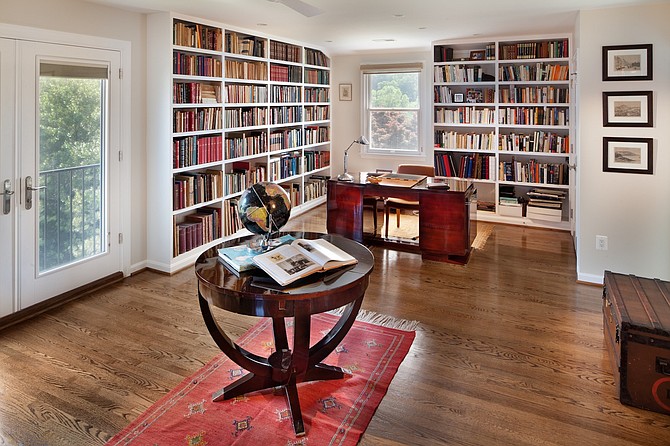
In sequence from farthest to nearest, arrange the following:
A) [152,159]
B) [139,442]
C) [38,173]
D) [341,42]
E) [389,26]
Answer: [341,42], [389,26], [152,159], [38,173], [139,442]

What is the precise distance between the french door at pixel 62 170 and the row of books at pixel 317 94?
3.25 meters

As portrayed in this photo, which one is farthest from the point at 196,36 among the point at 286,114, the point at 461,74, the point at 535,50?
the point at 535,50

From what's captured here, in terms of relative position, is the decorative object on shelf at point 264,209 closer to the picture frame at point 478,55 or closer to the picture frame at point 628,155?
the picture frame at point 628,155

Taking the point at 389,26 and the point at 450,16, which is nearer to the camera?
the point at 450,16

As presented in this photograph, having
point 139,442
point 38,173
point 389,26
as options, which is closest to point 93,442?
point 139,442

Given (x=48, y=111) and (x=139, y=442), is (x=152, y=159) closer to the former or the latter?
(x=48, y=111)

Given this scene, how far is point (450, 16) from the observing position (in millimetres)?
4453

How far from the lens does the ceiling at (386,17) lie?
3789mm

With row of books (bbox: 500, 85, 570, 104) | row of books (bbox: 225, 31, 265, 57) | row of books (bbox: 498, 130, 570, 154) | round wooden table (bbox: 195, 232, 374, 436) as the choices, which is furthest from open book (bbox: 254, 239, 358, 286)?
row of books (bbox: 500, 85, 570, 104)

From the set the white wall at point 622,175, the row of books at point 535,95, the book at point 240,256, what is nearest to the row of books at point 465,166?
the row of books at point 535,95

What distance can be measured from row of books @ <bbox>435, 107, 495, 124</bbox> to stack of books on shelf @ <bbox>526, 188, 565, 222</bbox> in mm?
1142

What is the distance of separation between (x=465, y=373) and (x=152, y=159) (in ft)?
10.7

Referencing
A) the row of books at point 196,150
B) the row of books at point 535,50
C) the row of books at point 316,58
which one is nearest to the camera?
the row of books at point 196,150

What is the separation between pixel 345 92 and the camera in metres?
7.42
